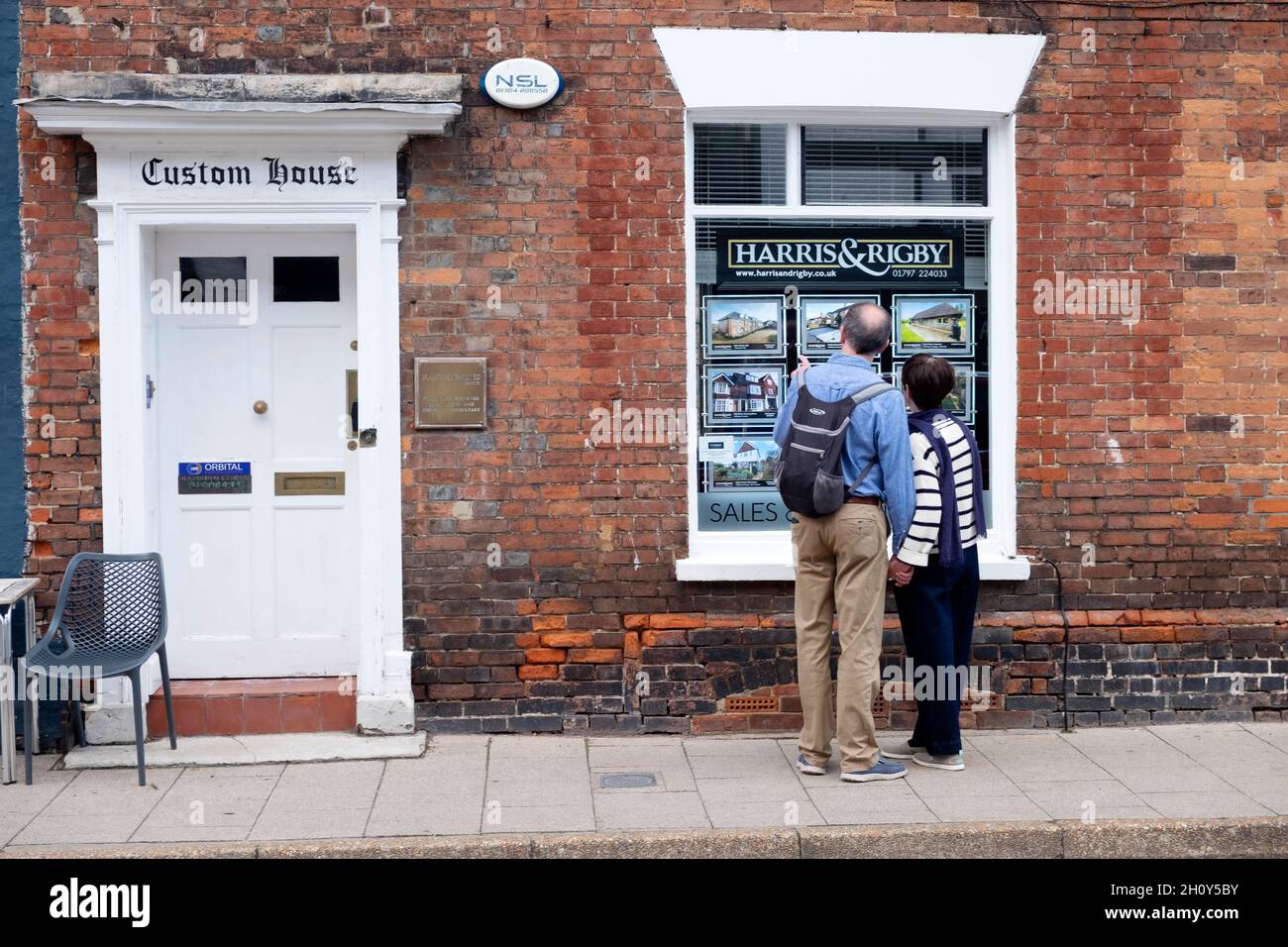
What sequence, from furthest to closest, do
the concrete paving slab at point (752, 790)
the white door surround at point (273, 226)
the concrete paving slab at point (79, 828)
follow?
the white door surround at point (273, 226) < the concrete paving slab at point (752, 790) < the concrete paving slab at point (79, 828)

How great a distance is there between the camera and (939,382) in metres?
6.47

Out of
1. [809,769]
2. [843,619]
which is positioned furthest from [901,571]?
[809,769]

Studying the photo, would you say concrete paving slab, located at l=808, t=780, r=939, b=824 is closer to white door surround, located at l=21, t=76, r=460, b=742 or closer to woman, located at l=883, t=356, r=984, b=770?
woman, located at l=883, t=356, r=984, b=770

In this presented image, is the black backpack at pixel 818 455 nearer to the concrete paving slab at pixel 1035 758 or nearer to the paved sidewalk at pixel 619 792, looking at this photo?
the paved sidewalk at pixel 619 792

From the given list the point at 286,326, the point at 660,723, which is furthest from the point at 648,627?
the point at 286,326

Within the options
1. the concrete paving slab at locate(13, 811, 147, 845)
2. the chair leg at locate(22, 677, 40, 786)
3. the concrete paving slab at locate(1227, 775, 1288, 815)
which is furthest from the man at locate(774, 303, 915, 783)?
the chair leg at locate(22, 677, 40, 786)

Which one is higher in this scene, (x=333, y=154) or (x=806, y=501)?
(x=333, y=154)

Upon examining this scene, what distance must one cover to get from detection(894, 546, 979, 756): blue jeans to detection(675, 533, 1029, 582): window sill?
0.65 meters

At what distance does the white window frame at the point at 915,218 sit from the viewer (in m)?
7.21

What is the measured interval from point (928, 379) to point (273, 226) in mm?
3435

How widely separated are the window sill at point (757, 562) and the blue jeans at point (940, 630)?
0.65 m

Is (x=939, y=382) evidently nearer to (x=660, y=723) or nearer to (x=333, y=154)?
(x=660, y=723)

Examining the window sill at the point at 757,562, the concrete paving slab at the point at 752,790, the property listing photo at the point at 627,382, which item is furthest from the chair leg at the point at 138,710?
the window sill at the point at 757,562

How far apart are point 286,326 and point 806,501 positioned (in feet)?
9.88
